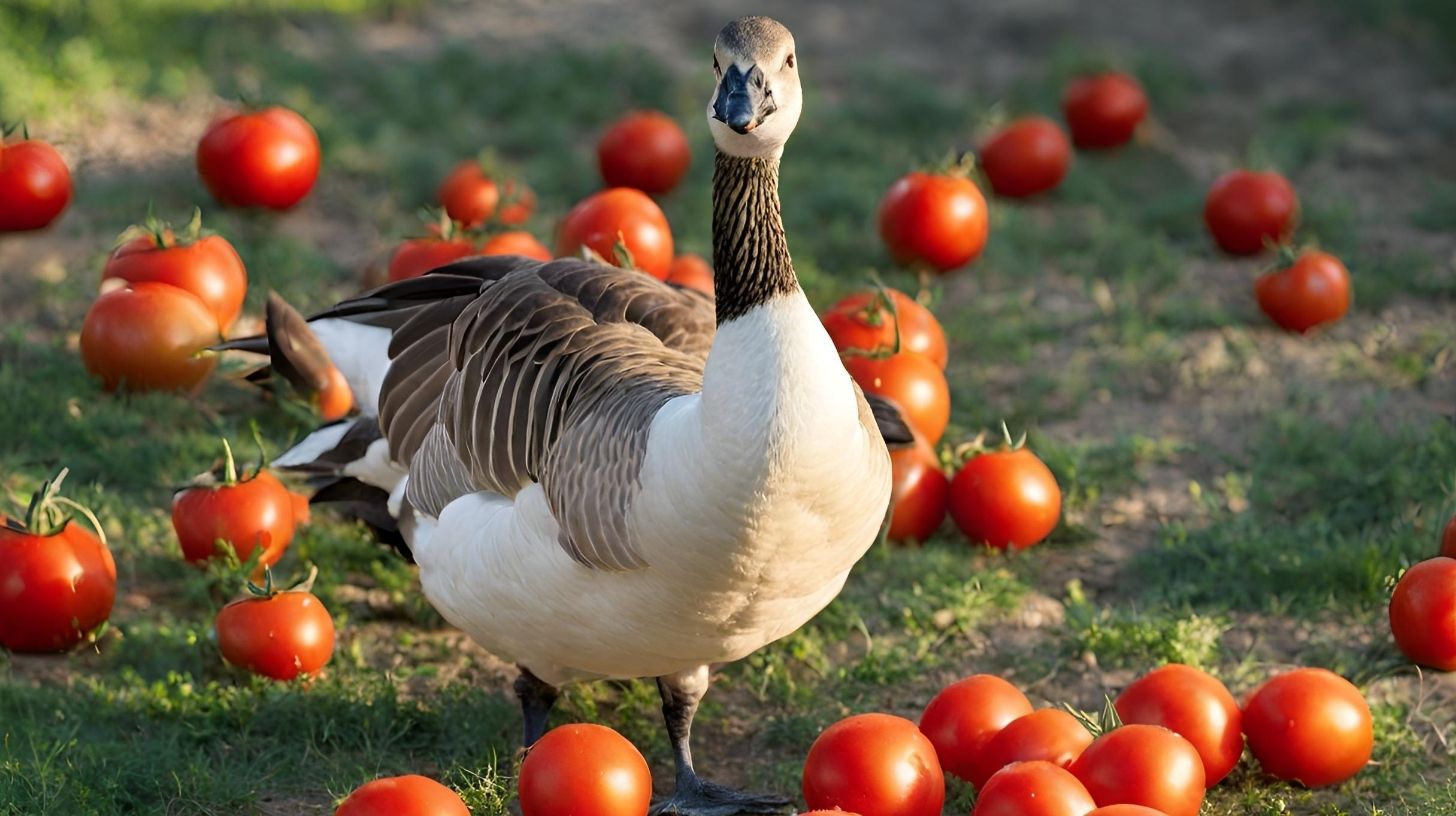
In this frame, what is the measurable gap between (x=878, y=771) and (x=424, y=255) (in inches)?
126

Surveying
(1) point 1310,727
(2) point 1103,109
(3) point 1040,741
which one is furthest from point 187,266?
(2) point 1103,109

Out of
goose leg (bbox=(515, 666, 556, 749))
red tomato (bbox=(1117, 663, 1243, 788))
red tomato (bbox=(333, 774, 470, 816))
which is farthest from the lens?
goose leg (bbox=(515, 666, 556, 749))

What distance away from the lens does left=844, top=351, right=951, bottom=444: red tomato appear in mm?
5746

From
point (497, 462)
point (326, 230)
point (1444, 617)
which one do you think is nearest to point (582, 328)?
point (497, 462)

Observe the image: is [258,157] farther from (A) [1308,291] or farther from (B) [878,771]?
(B) [878,771]

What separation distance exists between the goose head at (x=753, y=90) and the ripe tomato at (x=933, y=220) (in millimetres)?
3414

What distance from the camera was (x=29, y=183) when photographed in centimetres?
693

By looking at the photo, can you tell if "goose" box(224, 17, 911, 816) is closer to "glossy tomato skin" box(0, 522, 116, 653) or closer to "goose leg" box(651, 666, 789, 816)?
"goose leg" box(651, 666, 789, 816)

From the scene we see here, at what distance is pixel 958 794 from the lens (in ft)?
15.0

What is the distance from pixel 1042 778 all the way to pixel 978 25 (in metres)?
7.23

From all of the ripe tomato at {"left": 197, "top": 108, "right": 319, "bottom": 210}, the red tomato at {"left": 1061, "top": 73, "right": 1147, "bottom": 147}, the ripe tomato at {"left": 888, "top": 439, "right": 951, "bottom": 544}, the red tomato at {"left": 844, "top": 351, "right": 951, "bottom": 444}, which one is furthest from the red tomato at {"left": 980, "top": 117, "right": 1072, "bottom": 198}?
the ripe tomato at {"left": 197, "top": 108, "right": 319, "bottom": 210}

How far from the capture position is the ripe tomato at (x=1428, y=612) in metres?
4.86

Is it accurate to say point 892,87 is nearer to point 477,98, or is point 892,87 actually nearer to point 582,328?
point 477,98

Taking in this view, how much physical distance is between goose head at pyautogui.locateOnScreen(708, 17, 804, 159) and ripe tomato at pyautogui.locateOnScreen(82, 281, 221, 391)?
3071 millimetres
